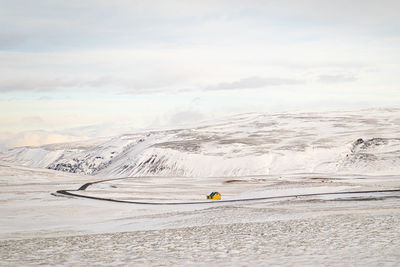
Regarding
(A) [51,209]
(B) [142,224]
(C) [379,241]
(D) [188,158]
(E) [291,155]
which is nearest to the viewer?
(C) [379,241]

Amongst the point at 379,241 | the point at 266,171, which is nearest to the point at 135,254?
the point at 379,241

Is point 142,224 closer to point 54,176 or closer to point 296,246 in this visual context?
point 296,246

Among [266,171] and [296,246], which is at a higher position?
[296,246]

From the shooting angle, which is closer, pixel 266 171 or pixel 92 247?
pixel 92 247

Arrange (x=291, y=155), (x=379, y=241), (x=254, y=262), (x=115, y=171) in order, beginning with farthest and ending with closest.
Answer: (x=115, y=171) < (x=291, y=155) < (x=379, y=241) < (x=254, y=262)

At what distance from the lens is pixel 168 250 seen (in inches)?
672

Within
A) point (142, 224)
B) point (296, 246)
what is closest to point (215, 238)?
point (296, 246)

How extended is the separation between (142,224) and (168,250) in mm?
14236

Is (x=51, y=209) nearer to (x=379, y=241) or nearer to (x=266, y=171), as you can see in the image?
(x=379, y=241)

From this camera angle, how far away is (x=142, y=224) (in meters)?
30.9

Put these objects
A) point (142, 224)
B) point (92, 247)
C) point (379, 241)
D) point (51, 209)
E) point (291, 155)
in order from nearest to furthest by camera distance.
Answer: point (379, 241) → point (92, 247) → point (142, 224) → point (51, 209) → point (291, 155)

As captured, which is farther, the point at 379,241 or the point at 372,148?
the point at 372,148

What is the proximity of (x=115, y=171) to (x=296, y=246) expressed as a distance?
17765 cm

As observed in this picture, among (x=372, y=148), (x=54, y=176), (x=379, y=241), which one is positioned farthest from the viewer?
(x=372, y=148)
